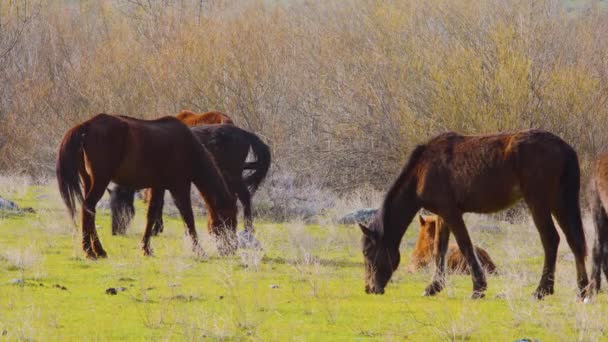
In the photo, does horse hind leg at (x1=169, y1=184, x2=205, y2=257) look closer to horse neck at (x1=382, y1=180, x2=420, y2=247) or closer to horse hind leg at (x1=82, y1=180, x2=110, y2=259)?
horse hind leg at (x1=82, y1=180, x2=110, y2=259)

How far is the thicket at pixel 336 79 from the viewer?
71.9 feet

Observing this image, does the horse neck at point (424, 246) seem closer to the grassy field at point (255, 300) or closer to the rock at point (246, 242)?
the grassy field at point (255, 300)

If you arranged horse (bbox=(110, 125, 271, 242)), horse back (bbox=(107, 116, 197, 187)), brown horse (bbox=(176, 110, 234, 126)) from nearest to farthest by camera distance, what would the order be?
horse back (bbox=(107, 116, 197, 187))
horse (bbox=(110, 125, 271, 242))
brown horse (bbox=(176, 110, 234, 126))

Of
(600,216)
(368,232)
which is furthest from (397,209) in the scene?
(600,216)

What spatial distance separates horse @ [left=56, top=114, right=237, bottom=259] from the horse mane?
3428 millimetres

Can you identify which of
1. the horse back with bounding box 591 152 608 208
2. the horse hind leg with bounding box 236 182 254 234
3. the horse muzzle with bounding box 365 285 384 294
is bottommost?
the horse hind leg with bounding box 236 182 254 234

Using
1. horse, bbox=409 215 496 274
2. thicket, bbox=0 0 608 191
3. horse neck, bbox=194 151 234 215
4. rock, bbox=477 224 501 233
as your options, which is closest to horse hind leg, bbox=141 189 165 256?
horse neck, bbox=194 151 234 215

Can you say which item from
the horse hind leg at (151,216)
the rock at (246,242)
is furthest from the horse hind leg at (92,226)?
the rock at (246,242)

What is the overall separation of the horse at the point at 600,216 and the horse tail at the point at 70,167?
6.12 meters

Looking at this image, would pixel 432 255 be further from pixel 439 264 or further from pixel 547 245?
pixel 547 245

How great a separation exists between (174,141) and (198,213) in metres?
7.51

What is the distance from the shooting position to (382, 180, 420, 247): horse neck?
11.4 metres

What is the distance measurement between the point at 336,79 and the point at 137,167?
13778 mm

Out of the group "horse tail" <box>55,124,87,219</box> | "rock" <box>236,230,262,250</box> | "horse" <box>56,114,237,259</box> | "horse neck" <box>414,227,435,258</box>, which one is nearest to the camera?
"horse tail" <box>55,124,87,219</box>
